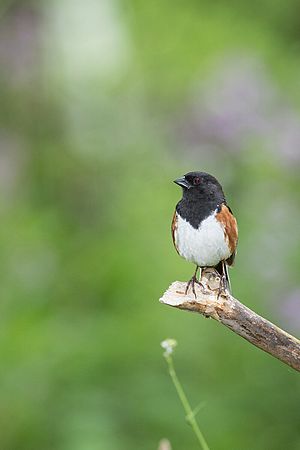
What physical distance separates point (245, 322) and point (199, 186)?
435mm

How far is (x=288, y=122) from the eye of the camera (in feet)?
19.0

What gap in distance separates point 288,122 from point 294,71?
2001 millimetres

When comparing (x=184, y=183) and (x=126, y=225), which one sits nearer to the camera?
(x=184, y=183)

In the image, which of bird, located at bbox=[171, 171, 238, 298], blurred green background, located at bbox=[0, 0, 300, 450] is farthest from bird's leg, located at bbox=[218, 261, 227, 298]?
blurred green background, located at bbox=[0, 0, 300, 450]

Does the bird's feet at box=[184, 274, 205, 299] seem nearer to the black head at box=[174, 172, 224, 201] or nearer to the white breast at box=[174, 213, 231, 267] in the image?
the white breast at box=[174, 213, 231, 267]

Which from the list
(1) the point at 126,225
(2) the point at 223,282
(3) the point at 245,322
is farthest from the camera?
(1) the point at 126,225

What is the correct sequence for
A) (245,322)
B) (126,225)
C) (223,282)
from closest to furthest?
(245,322) → (223,282) → (126,225)

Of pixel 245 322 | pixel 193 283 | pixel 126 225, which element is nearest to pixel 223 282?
pixel 193 283

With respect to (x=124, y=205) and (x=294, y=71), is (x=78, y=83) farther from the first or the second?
(x=294, y=71)

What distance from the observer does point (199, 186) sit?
265cm

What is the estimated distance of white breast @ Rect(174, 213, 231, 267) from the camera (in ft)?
8.63

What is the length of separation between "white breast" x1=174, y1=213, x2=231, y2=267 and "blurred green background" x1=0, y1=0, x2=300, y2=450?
Answer: 1.48 m

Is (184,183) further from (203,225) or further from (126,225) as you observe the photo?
(126,225)

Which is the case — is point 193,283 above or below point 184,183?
below
